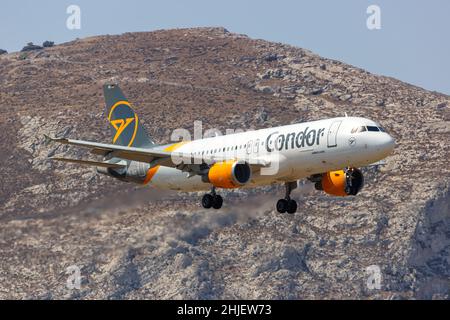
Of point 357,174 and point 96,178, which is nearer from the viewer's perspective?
point 357,174

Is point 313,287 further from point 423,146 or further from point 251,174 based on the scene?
point 251,174

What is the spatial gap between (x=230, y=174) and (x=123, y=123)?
63.7 feet

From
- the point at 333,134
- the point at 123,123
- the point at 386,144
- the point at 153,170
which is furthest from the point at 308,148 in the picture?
the point at 123,123

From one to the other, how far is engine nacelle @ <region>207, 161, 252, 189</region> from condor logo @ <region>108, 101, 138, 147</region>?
15929mm

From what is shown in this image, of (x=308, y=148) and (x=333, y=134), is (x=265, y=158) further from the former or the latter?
(x=333, y=134)

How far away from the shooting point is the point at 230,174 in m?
70.5

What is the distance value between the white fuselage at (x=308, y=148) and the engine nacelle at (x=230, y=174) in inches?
38.2

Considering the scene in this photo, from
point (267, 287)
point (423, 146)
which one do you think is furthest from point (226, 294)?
point (423, 146)

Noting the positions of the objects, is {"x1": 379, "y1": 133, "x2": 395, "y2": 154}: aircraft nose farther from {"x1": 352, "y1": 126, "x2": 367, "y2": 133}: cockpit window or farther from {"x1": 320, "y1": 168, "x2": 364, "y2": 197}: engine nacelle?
{"x1": 320, "y1": 168, "x2": 364, "y2": 197}: engine nacelle

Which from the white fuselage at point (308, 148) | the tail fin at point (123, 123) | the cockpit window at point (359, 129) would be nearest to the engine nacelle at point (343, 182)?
the white fuselage at point (308, 148)
